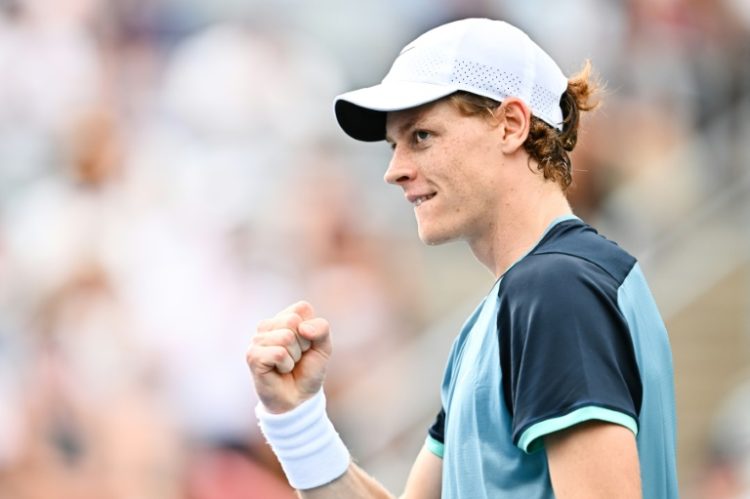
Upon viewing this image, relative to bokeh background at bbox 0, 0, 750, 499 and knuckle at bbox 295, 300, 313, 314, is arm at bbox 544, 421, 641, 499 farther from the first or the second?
bokeh background at bbox 0, 0, 750, 499

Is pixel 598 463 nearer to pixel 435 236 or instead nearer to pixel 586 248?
pixel 586 248

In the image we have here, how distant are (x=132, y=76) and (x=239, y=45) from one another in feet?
2.05

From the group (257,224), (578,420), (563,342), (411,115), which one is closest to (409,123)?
(411,115)

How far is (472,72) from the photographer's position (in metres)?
2.53

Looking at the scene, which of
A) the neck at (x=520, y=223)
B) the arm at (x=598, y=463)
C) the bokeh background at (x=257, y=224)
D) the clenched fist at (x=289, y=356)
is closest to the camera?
the arm at (x=598, y=463)

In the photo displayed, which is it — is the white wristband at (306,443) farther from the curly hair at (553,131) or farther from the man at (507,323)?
the curly hair at (553,131)

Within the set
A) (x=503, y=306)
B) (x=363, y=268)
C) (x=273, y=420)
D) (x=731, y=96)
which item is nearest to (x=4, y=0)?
(x=363, y=268)

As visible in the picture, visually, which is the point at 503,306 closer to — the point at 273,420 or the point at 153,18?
the point at 273,420

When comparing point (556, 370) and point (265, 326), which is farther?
point (265, 326)

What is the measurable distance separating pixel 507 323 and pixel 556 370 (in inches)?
6.3

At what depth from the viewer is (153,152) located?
284 inches

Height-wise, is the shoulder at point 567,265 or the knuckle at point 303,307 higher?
the shoulder at point 567,265

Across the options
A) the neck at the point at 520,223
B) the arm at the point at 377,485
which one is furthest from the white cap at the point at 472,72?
the arm at the point at 377,485

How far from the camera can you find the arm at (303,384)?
2617 mm
